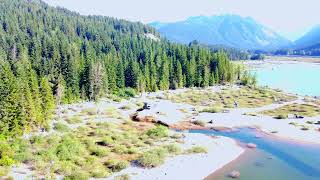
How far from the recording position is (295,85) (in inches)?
7864

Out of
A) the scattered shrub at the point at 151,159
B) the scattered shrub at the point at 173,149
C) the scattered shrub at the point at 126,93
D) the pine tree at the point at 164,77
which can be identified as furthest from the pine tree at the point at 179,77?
the scattered shrub at the point at 151,159

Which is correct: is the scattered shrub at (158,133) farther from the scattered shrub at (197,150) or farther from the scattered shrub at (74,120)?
the scattered shrub at (74,120)

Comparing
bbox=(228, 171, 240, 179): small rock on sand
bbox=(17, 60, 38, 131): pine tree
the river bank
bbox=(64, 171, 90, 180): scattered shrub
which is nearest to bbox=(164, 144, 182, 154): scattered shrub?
the river bank

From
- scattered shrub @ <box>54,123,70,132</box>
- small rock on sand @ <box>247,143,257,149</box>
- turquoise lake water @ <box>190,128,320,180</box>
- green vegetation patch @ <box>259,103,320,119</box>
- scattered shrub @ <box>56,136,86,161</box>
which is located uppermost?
scattered shrub @ <box>54,123,70,132</box>

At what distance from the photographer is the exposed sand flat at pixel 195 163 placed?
52.7 metres

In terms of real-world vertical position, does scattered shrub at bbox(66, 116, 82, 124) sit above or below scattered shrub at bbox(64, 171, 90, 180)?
above

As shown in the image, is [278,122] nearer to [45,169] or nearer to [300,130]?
[300,130]

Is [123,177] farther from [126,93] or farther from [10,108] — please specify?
[126,93]

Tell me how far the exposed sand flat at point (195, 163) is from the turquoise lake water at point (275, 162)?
1782mm

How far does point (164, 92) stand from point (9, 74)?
74.7 meters

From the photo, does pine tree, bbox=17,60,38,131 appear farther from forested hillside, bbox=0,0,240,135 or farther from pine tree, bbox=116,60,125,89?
pine tree, bbox=116,60,125,89

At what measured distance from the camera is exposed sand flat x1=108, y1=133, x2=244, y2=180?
5270cm

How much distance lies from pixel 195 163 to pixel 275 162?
13190 millimetres

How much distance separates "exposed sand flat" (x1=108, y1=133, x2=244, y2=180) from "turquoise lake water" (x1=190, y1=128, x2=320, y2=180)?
1782 millimetres
